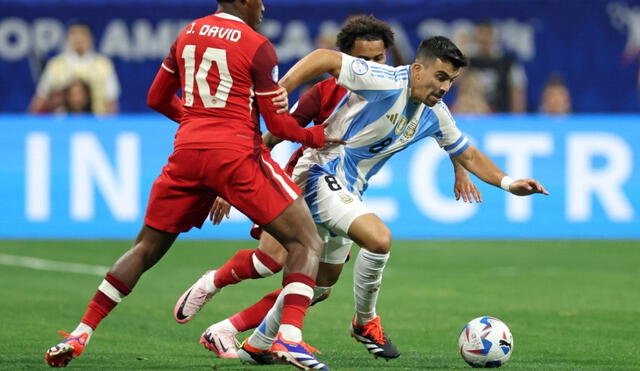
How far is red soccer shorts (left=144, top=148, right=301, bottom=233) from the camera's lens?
282 inches

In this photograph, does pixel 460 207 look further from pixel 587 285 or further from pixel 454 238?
pixel 587 285

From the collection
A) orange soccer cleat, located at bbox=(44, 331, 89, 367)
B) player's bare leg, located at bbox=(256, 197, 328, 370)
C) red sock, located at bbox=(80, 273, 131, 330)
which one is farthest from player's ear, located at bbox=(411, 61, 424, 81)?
orange soccer cleat, located at bbox=(44, 331, 89, 367)

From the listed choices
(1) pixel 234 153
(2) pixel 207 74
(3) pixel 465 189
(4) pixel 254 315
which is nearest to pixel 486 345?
(3) pixel 465 189

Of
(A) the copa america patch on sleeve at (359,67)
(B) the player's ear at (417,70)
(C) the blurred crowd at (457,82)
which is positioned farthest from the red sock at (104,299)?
(C) the blurred crowd at (457,82)

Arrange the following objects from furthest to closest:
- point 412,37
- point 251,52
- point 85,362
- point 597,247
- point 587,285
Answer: point 412,37
point 597,247
point 587,285
point 85,362
point 251,52

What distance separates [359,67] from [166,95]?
1.09 m

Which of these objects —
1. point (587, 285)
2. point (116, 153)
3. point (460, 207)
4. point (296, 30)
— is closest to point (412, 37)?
point (296, 30)

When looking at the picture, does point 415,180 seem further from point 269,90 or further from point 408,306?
point 269,90

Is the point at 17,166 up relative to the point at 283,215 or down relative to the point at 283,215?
down

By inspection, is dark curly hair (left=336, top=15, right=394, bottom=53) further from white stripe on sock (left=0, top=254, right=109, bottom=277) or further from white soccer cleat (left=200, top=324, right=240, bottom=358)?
white stripe on sock (left=0, top=254, right=109, bottom=277)

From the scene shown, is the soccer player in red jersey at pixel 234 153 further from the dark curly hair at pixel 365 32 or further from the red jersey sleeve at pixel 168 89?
the dark curly hair at pixel 365 32

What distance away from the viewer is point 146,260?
7.43 m

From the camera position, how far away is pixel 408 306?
1124cm

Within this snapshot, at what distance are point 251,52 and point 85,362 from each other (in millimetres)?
2046
